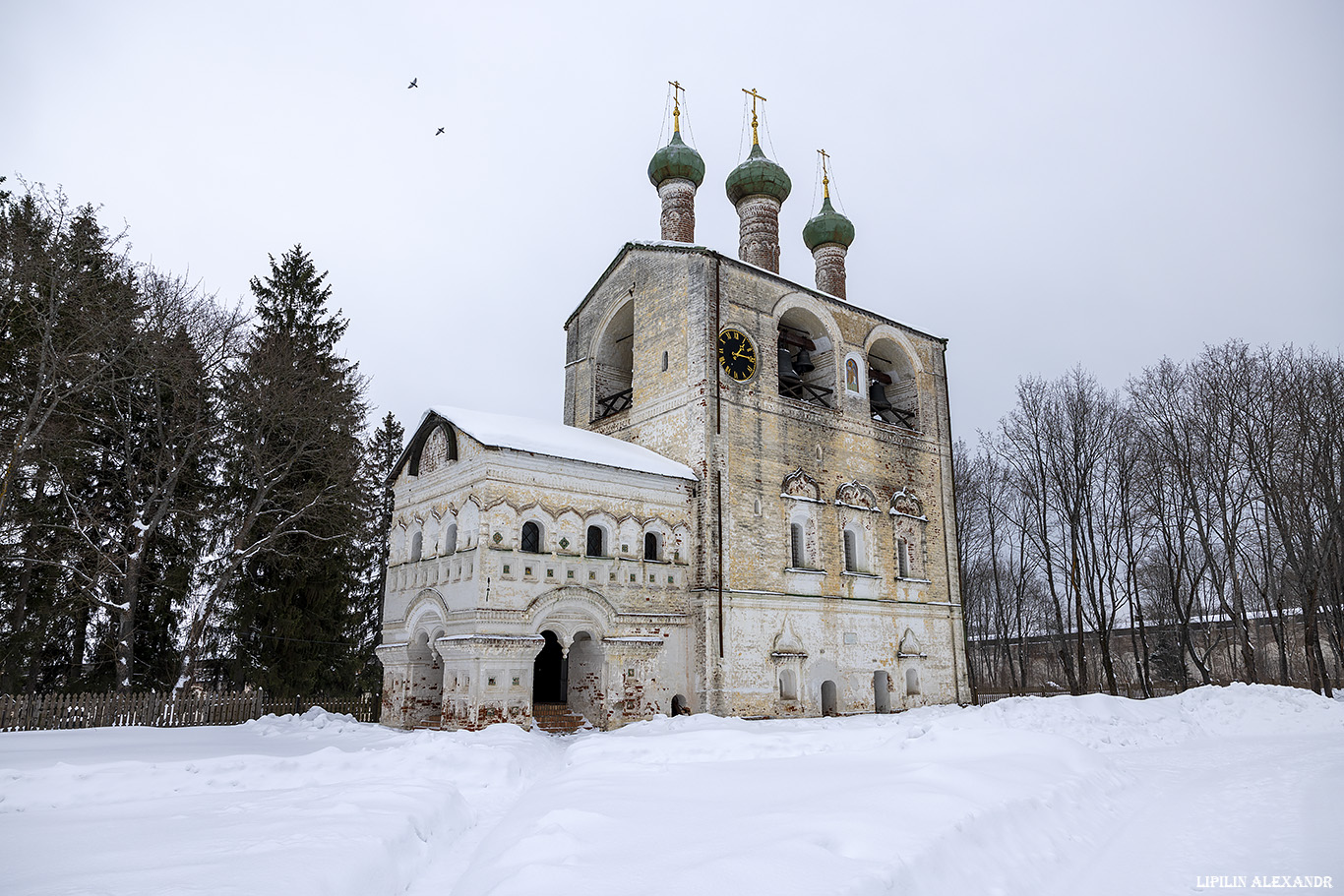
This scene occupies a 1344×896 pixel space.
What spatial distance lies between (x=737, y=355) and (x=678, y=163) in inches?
232

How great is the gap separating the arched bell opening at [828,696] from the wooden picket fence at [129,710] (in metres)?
11.7

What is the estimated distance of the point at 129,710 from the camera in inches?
605

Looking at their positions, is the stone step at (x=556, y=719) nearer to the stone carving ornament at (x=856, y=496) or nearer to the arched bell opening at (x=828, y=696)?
the arched bell opening at (x=828, y=696)

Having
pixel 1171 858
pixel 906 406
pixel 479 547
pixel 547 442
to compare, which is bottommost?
pixel 1171 858

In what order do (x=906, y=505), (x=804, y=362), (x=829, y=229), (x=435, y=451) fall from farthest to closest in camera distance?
(x=829, y=229) < (x=906, y=505) < (x=804, y=362) < (x=435, y=451)

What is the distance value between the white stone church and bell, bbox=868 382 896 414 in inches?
3.5

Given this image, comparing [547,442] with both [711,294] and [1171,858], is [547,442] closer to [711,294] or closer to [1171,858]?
[711,294]

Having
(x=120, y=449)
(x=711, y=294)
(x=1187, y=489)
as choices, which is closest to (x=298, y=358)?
(x=120, y=449)

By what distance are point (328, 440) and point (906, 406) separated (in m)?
15.2

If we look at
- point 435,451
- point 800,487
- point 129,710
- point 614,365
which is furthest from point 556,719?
point 614,365

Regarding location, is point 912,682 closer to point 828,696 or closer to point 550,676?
point 828,696

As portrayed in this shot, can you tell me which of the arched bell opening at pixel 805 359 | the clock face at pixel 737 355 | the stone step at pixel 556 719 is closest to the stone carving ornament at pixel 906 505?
the arched bell opening at pixel 805 359

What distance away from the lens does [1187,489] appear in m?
23.4

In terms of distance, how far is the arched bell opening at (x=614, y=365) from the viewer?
21.0 metres
